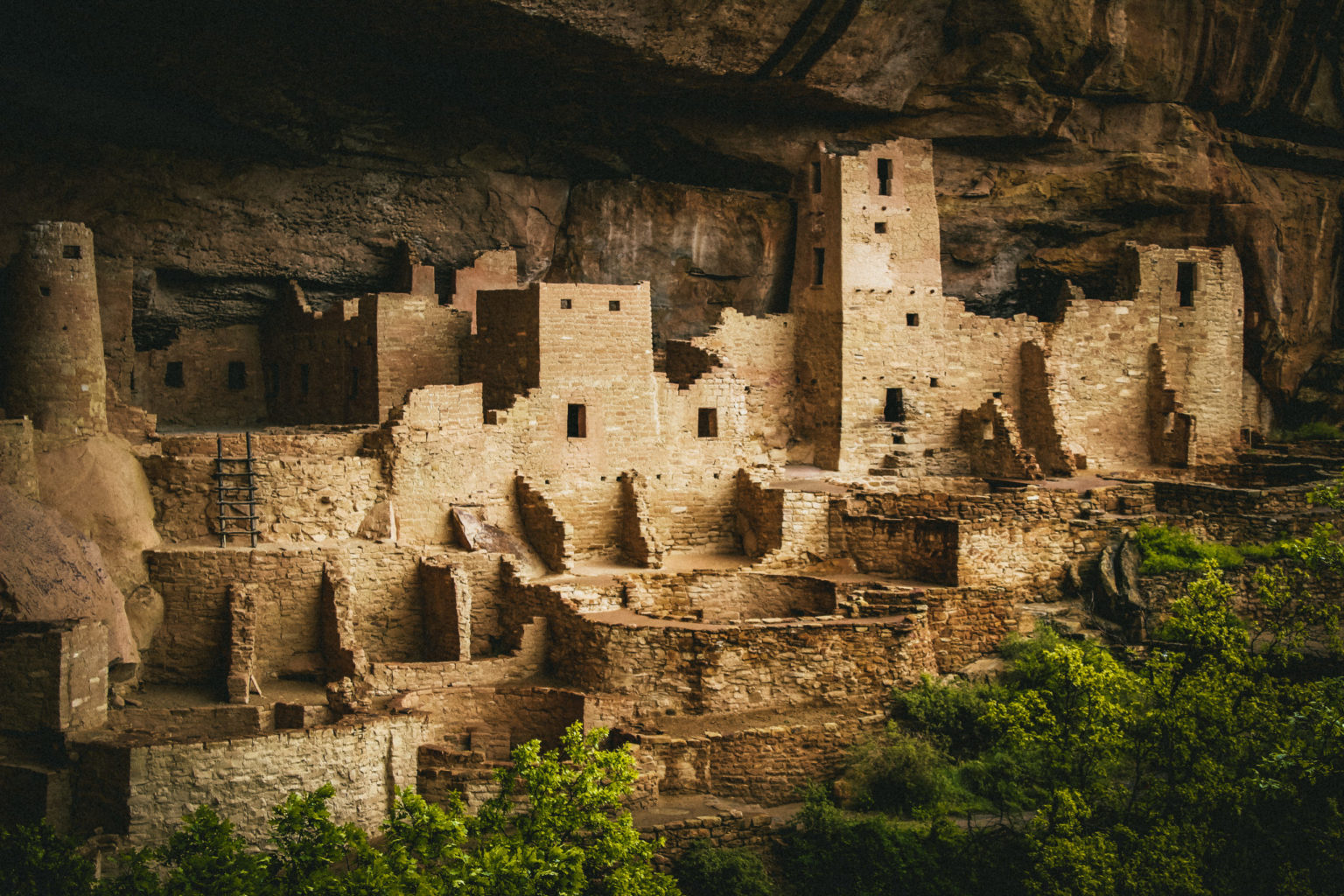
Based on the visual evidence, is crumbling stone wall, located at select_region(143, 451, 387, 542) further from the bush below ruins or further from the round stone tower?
the bush below ruins

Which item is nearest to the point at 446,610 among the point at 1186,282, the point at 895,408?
the point at 895,408

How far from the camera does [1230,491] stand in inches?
1074

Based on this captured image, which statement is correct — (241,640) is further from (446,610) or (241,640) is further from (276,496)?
(446,610)

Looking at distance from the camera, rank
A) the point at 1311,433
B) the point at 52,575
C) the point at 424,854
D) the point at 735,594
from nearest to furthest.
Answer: the point at 424,854 < the point at 52,575 < the point at 735,594 < the point at 1311,433

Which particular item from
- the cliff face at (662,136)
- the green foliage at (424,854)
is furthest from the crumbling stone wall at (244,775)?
the cliff face at (662,136)

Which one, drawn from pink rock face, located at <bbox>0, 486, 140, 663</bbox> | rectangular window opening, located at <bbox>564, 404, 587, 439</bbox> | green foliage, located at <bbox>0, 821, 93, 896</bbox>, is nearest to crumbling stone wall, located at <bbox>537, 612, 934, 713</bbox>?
rectangular window opening, located at <bbox>564, 404, 587, 439</bbox>

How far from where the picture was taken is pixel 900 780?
842 inches

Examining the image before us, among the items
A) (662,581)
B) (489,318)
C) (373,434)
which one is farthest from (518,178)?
(662,581)

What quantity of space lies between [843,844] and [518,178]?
54.5 ft

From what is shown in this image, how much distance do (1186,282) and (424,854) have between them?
24465 millimetres

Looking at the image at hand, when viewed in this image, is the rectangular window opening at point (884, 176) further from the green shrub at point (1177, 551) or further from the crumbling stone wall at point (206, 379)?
the crumbling stone wall at point (206, 379)

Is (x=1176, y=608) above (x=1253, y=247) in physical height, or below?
below

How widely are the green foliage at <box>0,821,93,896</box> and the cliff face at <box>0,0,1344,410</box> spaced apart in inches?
554

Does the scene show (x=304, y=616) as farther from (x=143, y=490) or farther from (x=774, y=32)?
(x=774, y=32)
